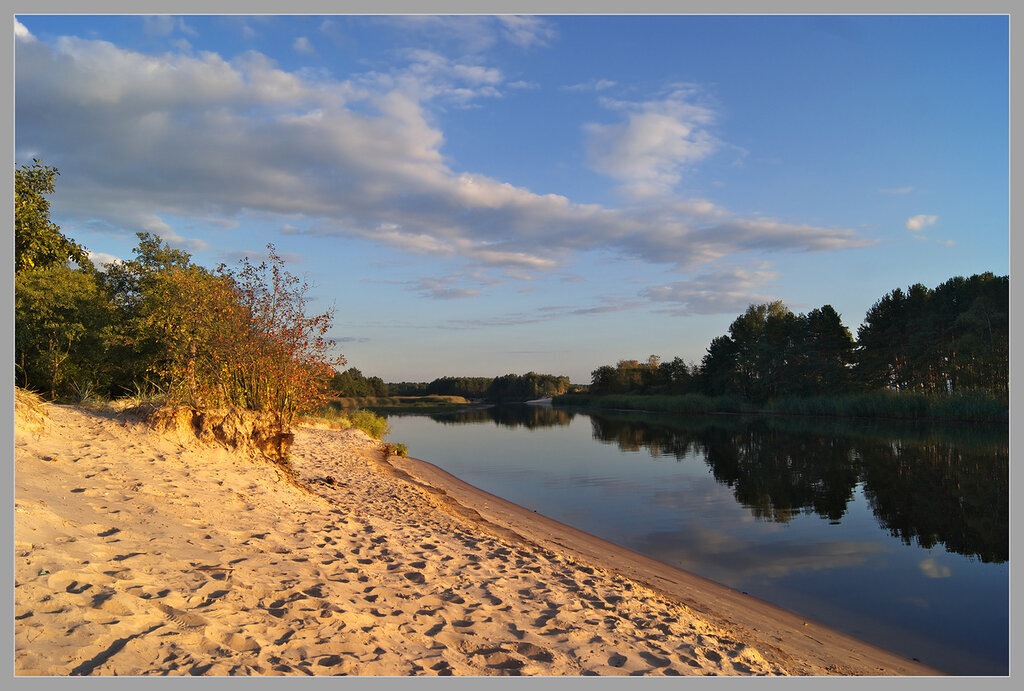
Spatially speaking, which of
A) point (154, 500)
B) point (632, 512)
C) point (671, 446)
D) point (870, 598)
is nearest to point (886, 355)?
point (671, 446)

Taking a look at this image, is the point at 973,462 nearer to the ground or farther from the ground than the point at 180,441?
nearer to the ground

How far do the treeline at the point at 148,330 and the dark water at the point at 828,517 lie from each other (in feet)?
25.3

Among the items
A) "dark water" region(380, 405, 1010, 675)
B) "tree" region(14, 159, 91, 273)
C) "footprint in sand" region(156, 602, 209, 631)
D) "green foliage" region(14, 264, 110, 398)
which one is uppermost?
"tree" region(14, 159, 91, 273)

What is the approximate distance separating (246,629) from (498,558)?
3.95 m

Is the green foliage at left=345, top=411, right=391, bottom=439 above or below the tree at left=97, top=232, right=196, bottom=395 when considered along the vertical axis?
below

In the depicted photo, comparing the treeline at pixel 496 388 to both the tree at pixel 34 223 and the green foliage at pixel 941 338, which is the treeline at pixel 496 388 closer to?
the green foliage at pixel 941 338

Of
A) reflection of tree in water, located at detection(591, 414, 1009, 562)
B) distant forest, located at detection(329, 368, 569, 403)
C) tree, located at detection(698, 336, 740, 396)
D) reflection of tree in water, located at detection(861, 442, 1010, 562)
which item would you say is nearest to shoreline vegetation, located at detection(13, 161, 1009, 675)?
reflection of tree in water, located at detection(861, 442, 1010, 562)

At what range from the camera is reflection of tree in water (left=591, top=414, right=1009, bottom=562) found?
1303cm

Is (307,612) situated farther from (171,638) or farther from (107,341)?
(107,341)

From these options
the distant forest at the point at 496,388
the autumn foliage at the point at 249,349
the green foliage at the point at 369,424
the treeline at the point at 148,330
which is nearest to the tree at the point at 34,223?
the treeline at the point at 148,330

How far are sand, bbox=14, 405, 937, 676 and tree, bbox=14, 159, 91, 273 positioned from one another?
897cm

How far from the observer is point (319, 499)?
32.2 feet

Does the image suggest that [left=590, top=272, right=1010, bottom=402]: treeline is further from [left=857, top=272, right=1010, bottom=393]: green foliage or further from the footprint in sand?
the footprint in sand

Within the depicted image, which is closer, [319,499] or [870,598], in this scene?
[870,598]
